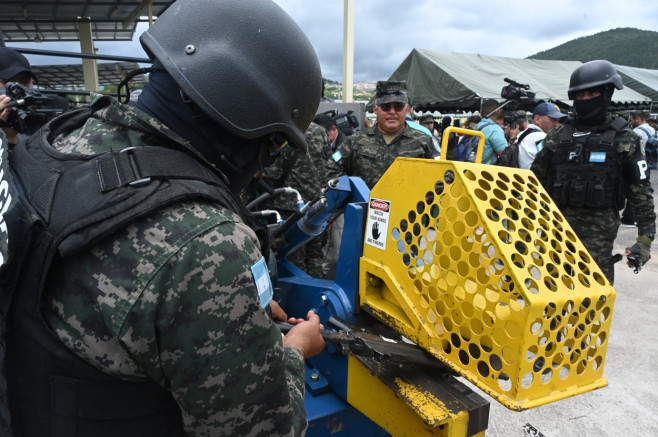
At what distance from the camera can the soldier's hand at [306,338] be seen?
1234 millimetres

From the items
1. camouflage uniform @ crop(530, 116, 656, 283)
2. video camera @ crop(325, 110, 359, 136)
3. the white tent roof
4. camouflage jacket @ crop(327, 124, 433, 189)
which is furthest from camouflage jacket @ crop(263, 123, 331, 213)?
the white tent roof

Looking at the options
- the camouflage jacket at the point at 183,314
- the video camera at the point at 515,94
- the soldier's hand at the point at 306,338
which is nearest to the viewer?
the camouflage jacket at the point at 183,314

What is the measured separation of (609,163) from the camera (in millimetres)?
3145

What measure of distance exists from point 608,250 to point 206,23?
3.37 meters

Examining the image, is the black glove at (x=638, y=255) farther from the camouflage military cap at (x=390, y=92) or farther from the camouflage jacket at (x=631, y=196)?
the camouflage military cap at (x=390, y=92)

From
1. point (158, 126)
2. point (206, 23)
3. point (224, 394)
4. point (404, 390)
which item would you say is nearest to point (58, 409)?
point (224, 394)

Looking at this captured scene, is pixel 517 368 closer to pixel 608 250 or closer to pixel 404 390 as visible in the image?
pixel 404 390

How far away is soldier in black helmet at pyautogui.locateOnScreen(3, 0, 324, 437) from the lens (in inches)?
30.2

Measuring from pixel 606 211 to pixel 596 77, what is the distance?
97cm

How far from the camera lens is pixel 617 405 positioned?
2867mm

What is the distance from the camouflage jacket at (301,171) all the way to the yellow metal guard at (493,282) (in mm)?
2374

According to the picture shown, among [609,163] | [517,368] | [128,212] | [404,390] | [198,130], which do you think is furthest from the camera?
[609,163]

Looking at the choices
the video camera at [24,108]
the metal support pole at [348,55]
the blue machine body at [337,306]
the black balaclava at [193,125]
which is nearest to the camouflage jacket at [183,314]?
the black balaclava at [193,125]

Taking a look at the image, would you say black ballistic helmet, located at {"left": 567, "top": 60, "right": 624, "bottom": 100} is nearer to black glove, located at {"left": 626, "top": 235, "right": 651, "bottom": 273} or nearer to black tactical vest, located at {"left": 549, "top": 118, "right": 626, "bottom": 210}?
black tactical vest, located at {"left": 549, "top": 118, "right": 626, "bottom": 210}
